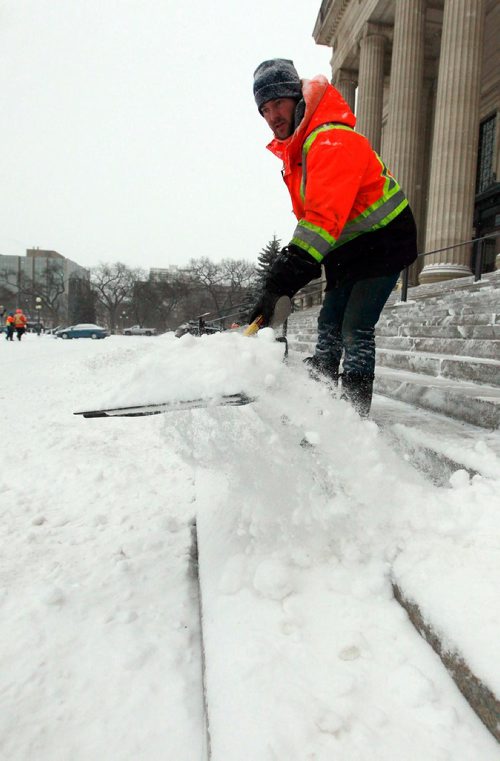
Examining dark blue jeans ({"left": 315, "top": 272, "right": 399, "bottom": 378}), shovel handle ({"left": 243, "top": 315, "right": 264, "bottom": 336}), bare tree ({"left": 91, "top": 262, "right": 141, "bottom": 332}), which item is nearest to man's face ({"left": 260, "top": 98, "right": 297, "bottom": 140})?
dark blue jeans ({"left": 315, "top": 272, "right": 399, "bottom": 378})

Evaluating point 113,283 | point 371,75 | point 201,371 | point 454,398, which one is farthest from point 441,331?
point 113,283

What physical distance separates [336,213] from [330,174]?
6.5 inches

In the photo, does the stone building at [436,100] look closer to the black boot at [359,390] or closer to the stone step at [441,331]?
the stone step at [441,331]

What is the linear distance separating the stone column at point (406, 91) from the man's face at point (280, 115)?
1376 centimetres

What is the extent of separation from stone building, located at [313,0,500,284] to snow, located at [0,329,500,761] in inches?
298

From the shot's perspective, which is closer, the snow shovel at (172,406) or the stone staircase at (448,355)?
the snow shovel at (172,406)

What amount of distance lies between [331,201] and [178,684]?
180 cm

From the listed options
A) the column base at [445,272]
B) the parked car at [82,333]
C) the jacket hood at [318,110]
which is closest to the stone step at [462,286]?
the column base at [445,272]

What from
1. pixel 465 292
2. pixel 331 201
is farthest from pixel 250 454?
pixel 465 292

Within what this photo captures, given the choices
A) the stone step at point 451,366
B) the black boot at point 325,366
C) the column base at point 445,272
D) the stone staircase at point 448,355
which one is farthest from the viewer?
the column base at point 445,272

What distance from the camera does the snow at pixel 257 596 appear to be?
1083mm

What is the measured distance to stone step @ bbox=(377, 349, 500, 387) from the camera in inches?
139

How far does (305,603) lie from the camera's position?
57.2 inches

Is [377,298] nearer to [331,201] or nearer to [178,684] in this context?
[331,201]
